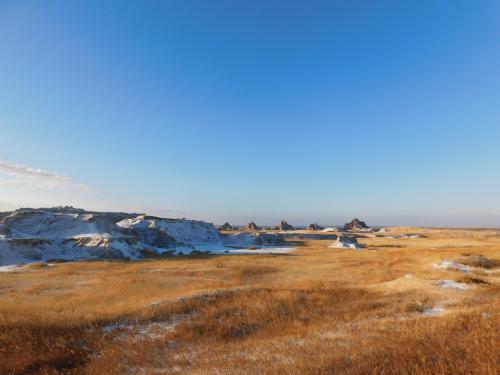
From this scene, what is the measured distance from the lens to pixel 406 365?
19.7ft

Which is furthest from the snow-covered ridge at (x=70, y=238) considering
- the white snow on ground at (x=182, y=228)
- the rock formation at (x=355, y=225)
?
the rock formation at (x=355, y=225)

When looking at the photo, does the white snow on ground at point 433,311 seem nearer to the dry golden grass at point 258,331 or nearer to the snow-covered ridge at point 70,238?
the dry golden grass at point 258,331

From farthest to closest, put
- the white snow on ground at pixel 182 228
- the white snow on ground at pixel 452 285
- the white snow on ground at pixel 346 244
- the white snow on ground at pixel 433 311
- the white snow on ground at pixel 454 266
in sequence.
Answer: the white snow on ground at pixel 182 228, the white snow on ground at pixel 346 244, the white snow on ground at pixel 454 266, the white snow on ground at pixel 452 285, the white snow on ground at pixel 433 311

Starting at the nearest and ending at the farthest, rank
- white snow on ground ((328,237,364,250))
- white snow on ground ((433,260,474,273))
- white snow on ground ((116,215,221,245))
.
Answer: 1. white snow on ground ((433,260,474,273))
2. white snow on ground ((328,237,364,250))
3. white snow on ground ((116,215,221,245))

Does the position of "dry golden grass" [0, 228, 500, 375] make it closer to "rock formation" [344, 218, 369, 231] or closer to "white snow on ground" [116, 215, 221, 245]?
"white snow on ground" [116, 215, 221, 245]

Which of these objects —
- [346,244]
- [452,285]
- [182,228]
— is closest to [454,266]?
[452,285]

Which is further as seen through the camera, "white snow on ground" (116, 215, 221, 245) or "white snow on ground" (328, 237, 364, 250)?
"white snow on ground" (116, 215, 221, 245)

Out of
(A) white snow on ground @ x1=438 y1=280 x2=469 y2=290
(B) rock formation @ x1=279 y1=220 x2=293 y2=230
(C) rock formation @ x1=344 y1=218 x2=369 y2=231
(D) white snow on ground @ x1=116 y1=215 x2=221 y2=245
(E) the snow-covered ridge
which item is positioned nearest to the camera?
(A) white snow on ground @ x1=438 y1=280 x2=469 y2=290

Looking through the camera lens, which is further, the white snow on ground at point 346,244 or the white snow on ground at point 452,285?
the white snow on ground at point 346,244

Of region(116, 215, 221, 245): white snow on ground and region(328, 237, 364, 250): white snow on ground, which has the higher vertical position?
region(116, 215, 221, 245): white snow on ground

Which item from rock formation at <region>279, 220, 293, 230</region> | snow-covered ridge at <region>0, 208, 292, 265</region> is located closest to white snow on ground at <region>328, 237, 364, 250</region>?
snow-covered ridge at <region>0, 208, 292, 265</region>

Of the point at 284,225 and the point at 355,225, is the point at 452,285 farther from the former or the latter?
the point at 355,225

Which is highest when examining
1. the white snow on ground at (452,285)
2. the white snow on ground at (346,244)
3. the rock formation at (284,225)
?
the rock formation at (284,225)

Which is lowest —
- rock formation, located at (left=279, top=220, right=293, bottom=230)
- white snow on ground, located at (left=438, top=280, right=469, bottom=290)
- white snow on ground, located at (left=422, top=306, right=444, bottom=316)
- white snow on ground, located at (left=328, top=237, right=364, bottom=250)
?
white snow on ground, located at (left=328, top=237, right=364, bottom=250)
